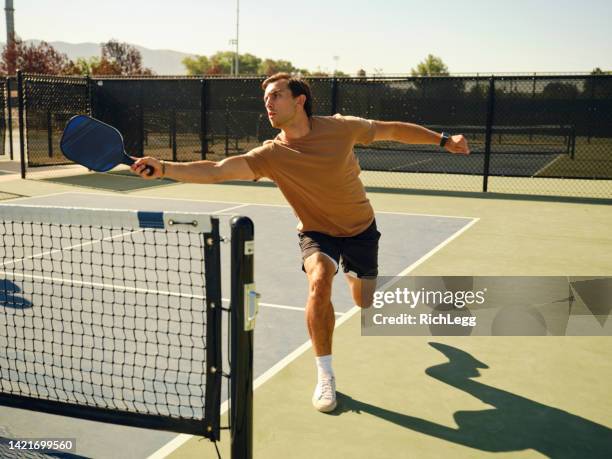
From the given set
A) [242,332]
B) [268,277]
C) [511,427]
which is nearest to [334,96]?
[268,277]

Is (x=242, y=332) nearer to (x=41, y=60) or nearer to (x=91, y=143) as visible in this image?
(x=91, y=143)

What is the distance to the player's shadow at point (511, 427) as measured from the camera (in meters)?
3.57

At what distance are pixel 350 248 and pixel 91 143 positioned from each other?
70.5 inches

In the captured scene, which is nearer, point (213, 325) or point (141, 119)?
point (213, 325)

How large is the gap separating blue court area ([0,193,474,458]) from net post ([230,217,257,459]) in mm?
796

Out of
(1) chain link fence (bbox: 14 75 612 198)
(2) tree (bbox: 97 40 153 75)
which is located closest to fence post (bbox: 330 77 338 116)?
(1) chain link fence (bbox: 14 75 612 198)

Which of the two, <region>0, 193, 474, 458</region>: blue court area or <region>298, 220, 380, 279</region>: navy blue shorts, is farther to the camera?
<region>298, 220, 380, 279</region>: navy blue shorts

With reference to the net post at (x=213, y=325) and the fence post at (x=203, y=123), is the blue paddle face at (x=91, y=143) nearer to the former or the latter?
the net post at (x=213, y=325)

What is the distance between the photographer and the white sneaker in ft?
13.0

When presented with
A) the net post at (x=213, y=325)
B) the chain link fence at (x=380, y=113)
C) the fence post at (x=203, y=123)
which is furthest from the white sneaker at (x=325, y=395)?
the fence post at (x=203, y=123)

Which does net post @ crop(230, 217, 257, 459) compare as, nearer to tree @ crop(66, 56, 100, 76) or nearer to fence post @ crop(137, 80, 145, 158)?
fence post @ crop(137, 80, 145, 158)

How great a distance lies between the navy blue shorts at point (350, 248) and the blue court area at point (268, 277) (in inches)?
33.8

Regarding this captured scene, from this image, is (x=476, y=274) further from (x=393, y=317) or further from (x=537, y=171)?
(x=537, y=171)

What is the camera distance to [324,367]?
13.5ft
